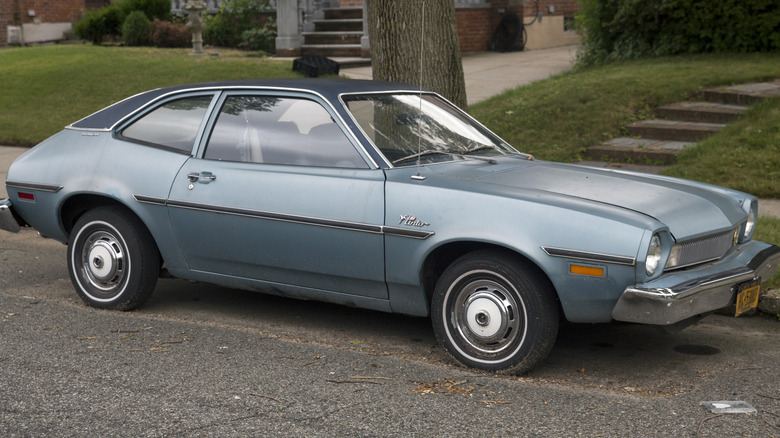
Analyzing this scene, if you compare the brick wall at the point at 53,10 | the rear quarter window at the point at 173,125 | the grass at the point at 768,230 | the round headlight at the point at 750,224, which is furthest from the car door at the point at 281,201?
the brick wall at the point at 53,10

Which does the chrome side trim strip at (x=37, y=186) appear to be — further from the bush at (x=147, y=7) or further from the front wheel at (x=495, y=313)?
the bush at (x=147, y=7)

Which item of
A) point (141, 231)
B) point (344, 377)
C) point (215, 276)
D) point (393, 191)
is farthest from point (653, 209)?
point (141, 231)

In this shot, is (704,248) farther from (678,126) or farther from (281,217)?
(678,126)

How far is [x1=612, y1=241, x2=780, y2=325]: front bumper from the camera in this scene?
14.2ft

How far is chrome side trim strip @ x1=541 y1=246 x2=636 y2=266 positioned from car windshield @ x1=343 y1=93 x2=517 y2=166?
1001 millimetres

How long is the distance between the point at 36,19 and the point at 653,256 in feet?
78.2

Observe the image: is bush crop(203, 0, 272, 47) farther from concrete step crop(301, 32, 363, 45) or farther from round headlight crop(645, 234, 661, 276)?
round headlight crop(645, 234, 661, 276)

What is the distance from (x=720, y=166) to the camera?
30.0ft

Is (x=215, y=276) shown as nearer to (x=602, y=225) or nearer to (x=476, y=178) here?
(x=476, y=178)

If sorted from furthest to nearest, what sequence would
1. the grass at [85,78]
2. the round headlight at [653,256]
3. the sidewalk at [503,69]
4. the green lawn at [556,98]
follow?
the sidewalk at [503,69], the grass at [85,78], the green lawn at [556,98], the round headlight at [653,256]

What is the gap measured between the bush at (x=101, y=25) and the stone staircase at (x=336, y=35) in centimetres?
518

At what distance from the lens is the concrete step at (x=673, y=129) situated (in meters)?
10.4

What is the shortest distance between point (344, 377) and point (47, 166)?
8.93 ft

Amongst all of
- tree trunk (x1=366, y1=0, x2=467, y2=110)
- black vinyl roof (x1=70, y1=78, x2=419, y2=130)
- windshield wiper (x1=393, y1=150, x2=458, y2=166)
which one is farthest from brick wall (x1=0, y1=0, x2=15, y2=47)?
windshield wiper (x1=393, y1=150, x2=458, y2=166)
